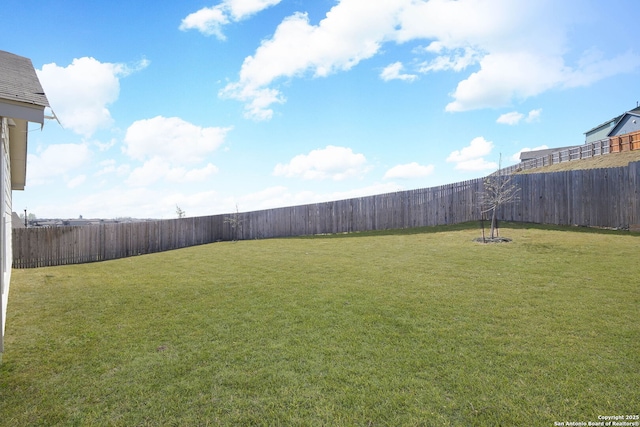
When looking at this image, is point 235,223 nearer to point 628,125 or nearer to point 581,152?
point 581,152

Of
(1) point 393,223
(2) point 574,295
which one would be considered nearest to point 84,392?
(2) point 574,295

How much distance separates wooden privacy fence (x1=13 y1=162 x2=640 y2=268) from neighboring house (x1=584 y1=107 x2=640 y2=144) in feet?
81.6

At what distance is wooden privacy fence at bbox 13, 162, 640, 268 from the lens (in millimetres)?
10609

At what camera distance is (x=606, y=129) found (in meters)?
32.6

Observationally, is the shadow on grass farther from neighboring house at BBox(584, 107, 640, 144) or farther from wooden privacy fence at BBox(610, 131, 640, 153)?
neighboring house at BBox(584, 107, 640, 144)

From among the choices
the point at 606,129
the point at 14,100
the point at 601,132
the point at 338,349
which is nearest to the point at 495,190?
the point at 338,349

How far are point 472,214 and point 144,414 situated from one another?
1353 centimetres

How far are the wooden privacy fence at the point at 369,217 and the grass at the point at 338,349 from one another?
516 cm

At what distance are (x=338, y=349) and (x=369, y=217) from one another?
12649 mm

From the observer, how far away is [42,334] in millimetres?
4168

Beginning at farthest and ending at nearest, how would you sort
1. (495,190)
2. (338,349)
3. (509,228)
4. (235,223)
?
(235,223) → (495,190) → (509,228) → (338,349)

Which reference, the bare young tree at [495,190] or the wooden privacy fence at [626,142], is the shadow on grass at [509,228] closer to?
the bare young tree at [495,190]

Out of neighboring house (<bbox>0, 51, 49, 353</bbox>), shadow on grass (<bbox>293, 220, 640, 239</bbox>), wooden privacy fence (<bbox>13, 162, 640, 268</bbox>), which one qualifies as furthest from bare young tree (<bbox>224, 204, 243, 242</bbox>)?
neighboring house (<bbox>0, 51, 49, 353</bbox>)

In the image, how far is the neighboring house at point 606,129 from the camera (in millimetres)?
28409
